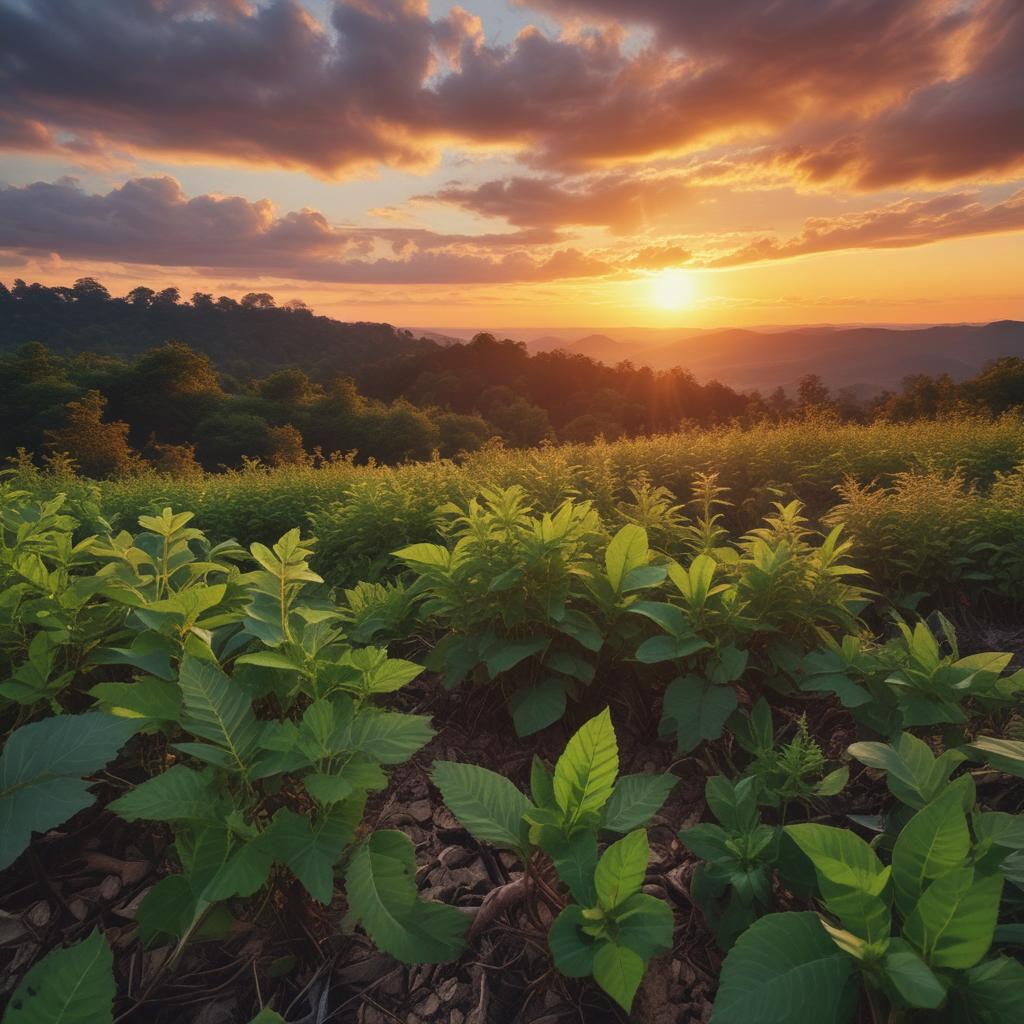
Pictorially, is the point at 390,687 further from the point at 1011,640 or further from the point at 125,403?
the point at 125,403

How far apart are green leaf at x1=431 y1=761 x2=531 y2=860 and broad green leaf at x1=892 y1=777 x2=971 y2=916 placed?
30.3 inches

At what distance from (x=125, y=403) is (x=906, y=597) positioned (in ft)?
249

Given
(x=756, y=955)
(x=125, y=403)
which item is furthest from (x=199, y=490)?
(x=125, y=403)

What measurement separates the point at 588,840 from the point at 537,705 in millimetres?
912

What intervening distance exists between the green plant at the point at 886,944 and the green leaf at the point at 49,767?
1.27 m

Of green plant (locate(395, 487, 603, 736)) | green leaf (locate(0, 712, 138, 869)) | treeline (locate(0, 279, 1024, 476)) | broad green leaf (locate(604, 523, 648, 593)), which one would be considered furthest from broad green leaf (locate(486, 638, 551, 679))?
treeline (locate(0, 279, 1024, 476))

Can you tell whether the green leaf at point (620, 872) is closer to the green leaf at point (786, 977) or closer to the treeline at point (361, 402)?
the green leaf at point (786, 977)

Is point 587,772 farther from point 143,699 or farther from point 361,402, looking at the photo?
point 361,402

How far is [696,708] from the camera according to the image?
7.06 ft

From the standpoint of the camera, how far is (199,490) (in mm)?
11797

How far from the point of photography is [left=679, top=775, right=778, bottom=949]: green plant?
4.82 feet

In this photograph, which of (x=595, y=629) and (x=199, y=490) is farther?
(x=199, y=490)

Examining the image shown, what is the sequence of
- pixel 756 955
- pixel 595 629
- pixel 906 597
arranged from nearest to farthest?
pixel 756 955, pixel 595 629, pixel 906 597

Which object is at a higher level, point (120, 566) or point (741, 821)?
point (120, 566)
